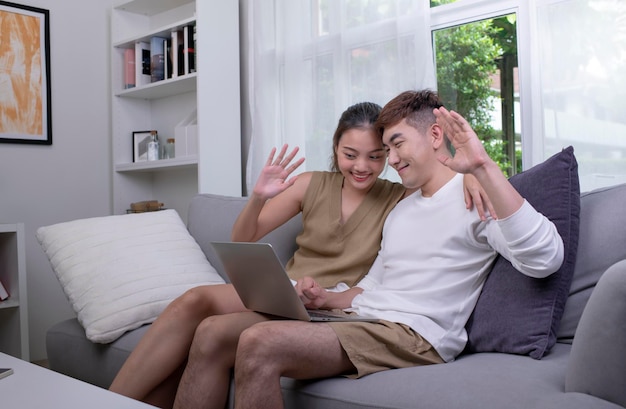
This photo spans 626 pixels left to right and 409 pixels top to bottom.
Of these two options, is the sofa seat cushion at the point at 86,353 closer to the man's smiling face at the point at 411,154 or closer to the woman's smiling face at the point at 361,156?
the woman's smiling face at the point at 361,156

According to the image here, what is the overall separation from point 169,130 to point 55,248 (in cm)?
167

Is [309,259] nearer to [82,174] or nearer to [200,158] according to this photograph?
[200,158]

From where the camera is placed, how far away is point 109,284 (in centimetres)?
205

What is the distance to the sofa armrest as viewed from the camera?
1.08m

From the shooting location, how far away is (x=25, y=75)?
134 inches

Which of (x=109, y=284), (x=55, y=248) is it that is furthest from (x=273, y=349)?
(x=55, y=248)

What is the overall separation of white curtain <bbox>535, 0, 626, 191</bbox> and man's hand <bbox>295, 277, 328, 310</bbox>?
1051mm

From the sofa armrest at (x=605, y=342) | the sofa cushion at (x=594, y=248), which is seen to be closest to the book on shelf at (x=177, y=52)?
the sofa cushion at (x=594, y=248)

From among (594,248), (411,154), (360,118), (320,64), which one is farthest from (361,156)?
(320,64)

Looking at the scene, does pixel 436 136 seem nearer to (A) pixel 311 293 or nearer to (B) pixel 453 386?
(A) pixel 311 293

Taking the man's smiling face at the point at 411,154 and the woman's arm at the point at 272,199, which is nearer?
the man's smiling face at the point at 411,154

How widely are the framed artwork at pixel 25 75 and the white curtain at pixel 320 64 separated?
1.14 metres

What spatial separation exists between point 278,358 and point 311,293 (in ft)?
1.13

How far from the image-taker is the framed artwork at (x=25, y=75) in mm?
3328
